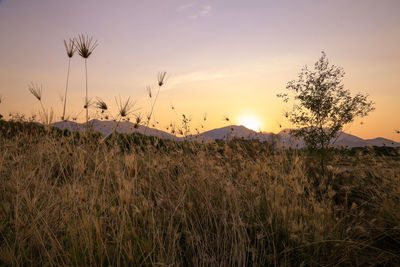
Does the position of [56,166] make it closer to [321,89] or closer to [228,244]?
[228,244]

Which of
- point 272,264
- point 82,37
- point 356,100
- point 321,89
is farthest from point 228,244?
point 356,100

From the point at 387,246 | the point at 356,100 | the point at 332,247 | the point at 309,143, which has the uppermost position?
the point at 356,100

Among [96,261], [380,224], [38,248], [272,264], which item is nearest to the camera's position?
[96,261]

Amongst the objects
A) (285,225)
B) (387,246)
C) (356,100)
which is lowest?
(387,246)

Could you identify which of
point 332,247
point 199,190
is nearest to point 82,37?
point 199,190

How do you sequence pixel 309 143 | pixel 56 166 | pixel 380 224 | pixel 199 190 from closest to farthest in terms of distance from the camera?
pixel 199 190 < pixel 380 224 < pixel 56 166 < pixel 309 143

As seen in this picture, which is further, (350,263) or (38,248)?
(350,263)

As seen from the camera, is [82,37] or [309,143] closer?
[82,37]

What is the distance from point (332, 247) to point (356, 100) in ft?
36.9

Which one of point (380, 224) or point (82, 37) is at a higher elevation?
point (82, 37)

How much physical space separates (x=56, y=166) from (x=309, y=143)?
9441 mm

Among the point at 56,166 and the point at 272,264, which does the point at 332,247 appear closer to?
the point at 272,264

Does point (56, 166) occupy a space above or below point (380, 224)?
above

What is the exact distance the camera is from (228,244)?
263 centimetres
